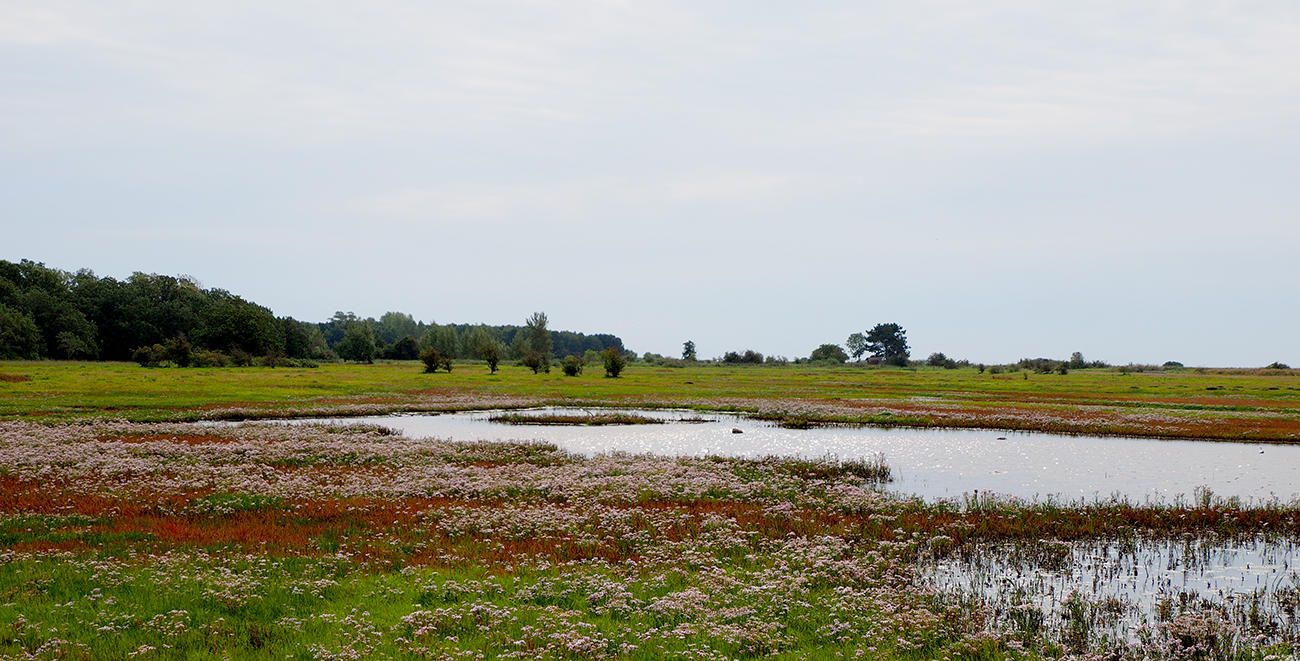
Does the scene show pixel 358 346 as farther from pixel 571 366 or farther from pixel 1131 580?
pixel 1131 580

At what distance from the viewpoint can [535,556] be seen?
1548cm

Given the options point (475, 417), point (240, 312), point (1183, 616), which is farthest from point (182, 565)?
point (240, 312)

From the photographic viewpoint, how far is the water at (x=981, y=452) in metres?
27.2

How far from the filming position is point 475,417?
2079 inches

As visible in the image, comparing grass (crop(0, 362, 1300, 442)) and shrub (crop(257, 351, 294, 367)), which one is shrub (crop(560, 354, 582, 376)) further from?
shrub (crop(257, 351, 294, 367))

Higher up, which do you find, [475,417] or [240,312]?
[240,312]

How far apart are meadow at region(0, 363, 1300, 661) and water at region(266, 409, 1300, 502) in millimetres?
3158

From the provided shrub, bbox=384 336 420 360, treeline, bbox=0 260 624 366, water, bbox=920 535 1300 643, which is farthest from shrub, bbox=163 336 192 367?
water, bbox=920 535 1300 643

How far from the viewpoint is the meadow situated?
10844mm

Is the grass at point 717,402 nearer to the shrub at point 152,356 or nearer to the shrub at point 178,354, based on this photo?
the shrub at point 178,354

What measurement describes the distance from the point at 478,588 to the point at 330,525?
6.87 m

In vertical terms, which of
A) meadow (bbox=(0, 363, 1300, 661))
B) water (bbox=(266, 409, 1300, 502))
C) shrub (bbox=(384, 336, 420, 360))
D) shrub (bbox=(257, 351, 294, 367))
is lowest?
water (bbox=(266, 409, 1300, 502))

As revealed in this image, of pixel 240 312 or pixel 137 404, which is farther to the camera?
pixel 240 312

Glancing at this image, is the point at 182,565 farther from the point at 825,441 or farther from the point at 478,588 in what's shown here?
the point at 825,441
